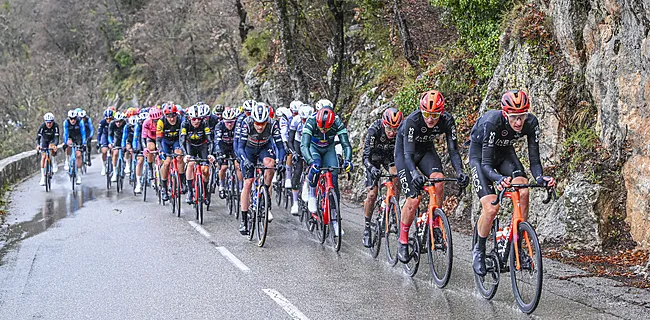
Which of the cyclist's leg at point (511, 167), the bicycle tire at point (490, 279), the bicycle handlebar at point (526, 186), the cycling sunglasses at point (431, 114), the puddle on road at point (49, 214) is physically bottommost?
the puddle on road at point (49, 214)

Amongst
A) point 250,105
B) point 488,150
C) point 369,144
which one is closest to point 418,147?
point 369,144

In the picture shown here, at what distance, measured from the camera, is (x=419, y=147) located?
9180mm

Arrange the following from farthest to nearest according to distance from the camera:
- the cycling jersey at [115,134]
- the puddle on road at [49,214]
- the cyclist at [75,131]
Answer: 1. the cycling jersey at [115,134]
2. the cyclist at [75,131]
3. the puddle on road at [49,214]

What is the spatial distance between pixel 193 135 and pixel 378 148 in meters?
5.39

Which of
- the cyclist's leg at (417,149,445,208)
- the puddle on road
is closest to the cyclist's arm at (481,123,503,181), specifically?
the cyclist's leg at (417,149,445,208)

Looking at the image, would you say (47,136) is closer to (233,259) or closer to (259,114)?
(259,114)

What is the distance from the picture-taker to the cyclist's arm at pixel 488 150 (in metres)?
7.54

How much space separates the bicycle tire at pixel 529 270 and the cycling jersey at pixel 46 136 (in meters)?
17.0

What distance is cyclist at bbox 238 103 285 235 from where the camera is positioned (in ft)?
38.4

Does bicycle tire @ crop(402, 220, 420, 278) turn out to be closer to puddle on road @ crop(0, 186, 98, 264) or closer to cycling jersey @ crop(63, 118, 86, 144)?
puddle on road @ crop(0, 186, 98, 264)

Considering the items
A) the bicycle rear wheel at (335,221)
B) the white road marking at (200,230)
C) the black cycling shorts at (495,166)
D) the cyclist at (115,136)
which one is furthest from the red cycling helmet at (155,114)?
the black cycling shorts at (495,166)

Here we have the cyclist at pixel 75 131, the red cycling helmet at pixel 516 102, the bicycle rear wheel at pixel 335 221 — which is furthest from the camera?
the cyclist at pixel 75 131

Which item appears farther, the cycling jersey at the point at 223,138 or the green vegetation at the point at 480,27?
the green vegetation at the point at 480,27

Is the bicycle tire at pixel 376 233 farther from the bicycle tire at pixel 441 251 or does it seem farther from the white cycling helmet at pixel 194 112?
the white cycling helmet at pixel 194 112
